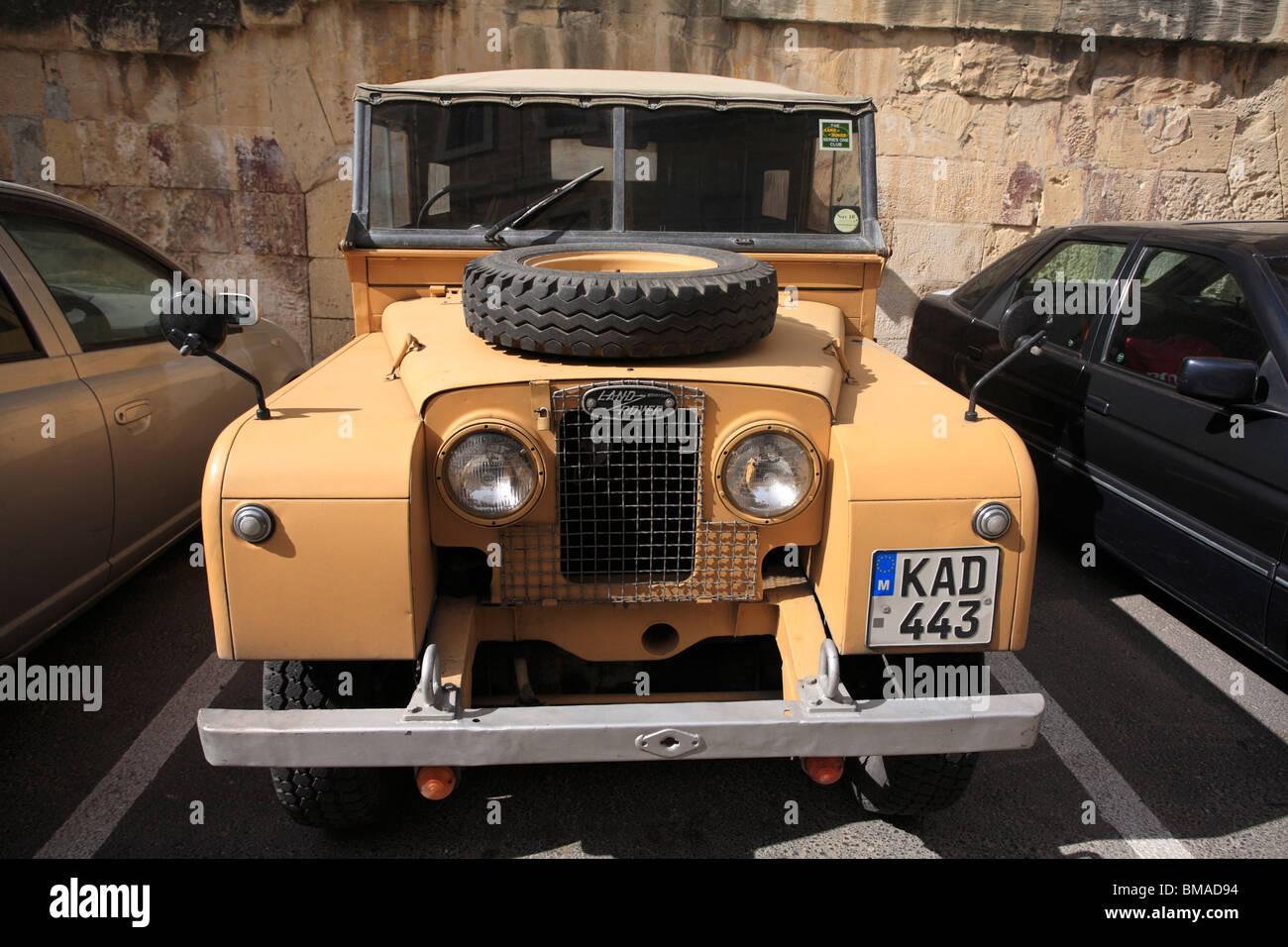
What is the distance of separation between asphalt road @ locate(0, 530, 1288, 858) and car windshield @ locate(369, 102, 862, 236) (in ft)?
6.77

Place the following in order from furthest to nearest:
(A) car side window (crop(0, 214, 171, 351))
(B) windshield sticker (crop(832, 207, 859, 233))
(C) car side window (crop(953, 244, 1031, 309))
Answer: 1. (C) car side window (crop(953, 244, 1031, 309))
2. (B) windshield sticker (crop(832, 207, 859, 233))
3. (A) car side window (crop(0, 214, 171, 351))

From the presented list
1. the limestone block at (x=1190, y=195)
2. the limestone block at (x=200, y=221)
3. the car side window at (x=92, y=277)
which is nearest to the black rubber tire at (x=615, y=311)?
the car side window at (x=92, y=277)

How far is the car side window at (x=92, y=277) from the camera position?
129 inches

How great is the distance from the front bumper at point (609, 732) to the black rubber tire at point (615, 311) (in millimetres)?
936

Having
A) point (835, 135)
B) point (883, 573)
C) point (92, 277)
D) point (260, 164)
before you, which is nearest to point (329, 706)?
point (883, 573)

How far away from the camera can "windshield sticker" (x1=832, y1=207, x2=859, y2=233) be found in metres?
3.49

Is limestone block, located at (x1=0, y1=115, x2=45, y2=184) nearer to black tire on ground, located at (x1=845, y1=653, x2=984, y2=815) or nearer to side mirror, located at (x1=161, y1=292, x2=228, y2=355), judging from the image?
side mirror, located at (x1=161, y1=292, x2=228, y2=355)

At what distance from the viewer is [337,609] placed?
6.75 feet

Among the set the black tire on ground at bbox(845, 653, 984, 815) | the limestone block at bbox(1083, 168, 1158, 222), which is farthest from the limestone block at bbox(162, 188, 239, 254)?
the limestone block at bbox(1083, 168, 1158, 222)

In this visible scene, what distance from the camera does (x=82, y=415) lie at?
313 centimetres

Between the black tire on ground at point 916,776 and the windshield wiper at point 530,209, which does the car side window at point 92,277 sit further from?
the black tire on ground at point 916,776

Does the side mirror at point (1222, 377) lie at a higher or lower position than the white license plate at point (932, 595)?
higher

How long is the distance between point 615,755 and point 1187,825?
199 cm

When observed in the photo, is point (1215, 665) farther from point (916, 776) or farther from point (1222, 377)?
point (916, 776)
